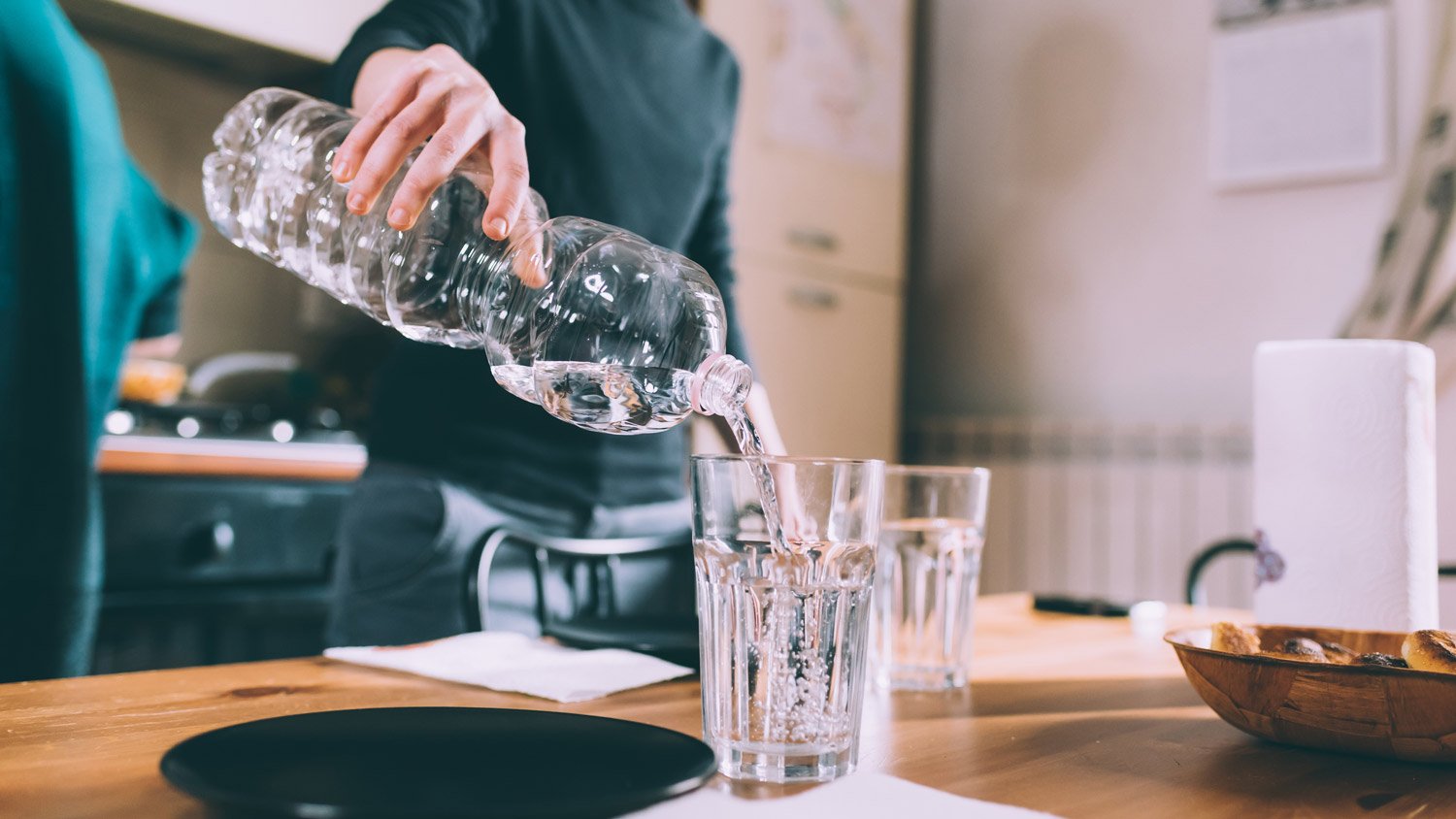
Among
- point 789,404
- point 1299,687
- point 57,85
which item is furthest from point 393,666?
point 789,404

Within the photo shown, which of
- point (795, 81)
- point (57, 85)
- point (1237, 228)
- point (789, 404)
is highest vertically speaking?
point (795, 81)

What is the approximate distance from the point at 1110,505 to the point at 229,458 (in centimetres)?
175

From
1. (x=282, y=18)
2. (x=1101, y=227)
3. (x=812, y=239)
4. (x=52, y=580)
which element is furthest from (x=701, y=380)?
(x=1101, y=227)

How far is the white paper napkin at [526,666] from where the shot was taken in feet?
2.10

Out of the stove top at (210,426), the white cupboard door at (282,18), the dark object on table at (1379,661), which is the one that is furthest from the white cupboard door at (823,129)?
the dark object on table at (1379,661)

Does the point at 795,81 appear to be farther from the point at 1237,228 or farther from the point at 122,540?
the point at 122,540

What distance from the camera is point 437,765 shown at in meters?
0.42

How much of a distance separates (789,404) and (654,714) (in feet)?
6.31

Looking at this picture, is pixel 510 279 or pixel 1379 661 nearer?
pixel 1379 661

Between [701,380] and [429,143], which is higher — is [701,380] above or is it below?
below

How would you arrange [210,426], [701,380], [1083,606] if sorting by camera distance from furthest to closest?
[210,426] → [1083,606] → [701,380]

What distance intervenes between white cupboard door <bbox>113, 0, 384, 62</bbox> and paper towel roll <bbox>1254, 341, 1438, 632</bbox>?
1611 millimetres

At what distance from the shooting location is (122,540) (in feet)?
5.27

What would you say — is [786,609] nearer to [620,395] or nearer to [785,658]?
[785,658]
